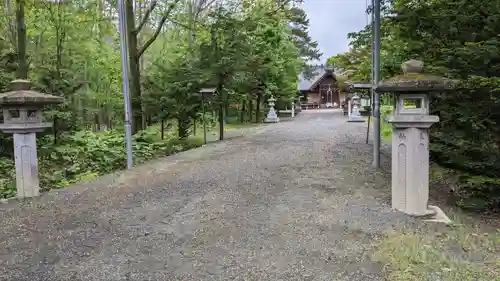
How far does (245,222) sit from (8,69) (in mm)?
7950

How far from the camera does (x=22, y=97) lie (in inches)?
196

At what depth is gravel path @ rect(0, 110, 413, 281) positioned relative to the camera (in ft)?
9.95

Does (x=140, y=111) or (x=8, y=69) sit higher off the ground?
(x=8, y=69)

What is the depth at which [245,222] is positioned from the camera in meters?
4.03

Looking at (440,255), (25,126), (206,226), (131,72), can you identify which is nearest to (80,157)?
(131,72)

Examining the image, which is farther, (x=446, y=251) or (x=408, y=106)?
(x=408, y=106)

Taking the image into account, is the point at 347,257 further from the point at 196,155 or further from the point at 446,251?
the point at 196,155

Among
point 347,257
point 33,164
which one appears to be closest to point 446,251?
point 347,257

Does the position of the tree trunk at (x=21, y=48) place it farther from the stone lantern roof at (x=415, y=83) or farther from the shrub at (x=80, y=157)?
the stone lantern roof at (x=415, y=83)

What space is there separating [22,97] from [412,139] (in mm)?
4565

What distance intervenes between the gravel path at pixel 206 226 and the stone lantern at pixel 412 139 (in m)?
0.29

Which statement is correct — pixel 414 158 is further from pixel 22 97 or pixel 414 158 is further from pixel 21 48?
pixel 21 48

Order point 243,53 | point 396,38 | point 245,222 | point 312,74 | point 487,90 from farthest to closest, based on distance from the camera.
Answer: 1. point 312,74
2. point 243,53
3. point 396,38
4. point 487,90
5. point 245,222

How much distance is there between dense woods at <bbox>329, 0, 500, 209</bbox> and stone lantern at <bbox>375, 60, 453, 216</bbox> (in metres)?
0.88
